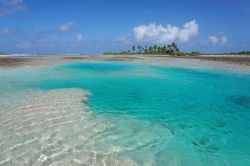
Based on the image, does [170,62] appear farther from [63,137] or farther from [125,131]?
[63,137]

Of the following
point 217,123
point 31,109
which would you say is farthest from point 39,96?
point 217,123

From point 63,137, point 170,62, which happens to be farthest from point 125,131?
point 170,62

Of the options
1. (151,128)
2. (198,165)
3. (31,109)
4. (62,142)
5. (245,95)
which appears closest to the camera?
(198,165)

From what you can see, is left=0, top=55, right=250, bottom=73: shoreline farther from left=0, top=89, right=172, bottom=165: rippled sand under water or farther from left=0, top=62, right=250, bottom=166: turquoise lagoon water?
left=0, top=89, right=172, bottom=165: rippled sand under water

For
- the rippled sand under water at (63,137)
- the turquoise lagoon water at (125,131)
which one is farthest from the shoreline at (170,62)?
the rippled sand under water at (63,137)

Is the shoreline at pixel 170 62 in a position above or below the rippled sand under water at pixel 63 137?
below

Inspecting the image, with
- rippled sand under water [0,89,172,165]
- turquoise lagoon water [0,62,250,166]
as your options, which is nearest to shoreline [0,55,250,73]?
turquoise lagoon water [0,62,250,166]

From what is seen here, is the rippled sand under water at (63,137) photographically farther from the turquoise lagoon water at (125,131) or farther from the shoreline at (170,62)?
the shoreline at (170,62)

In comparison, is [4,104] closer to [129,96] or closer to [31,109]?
[31,109]

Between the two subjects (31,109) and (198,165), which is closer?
(198,165)

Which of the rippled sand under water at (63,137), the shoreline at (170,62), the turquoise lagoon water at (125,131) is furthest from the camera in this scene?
the shoreline at (170,62)

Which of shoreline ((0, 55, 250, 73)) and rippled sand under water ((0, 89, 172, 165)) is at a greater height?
rippled sand under water ((0, 89, 172, 165))
